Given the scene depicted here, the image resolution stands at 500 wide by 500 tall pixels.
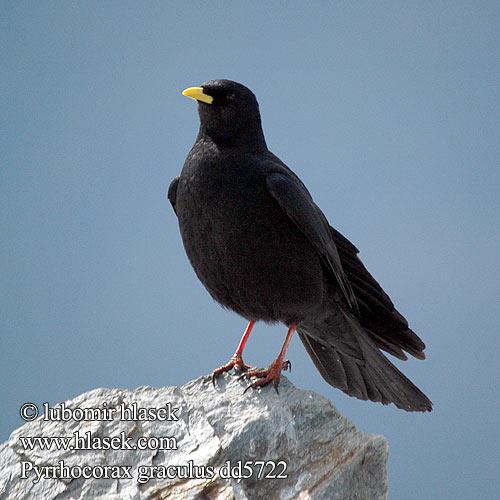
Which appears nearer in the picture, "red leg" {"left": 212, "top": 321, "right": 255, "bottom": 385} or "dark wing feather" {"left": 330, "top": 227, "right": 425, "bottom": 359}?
"red leg" {"left": 212, "top": 321, "right": 255, "bottom": 385}

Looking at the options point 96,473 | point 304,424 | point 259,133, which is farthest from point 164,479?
point 259,133

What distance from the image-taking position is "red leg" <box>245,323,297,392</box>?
14.4ft

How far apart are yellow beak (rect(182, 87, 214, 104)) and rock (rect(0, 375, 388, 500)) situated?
213cm

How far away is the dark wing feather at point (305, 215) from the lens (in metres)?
4.31

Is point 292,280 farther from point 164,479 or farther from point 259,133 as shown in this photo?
point 164,479

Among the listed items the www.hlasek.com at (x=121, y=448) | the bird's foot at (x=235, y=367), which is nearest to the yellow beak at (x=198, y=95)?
the bird's foot at (x=235, y=367)

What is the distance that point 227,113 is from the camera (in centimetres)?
466

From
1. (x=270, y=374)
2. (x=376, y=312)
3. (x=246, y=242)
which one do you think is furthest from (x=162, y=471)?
(x=376, y=312)

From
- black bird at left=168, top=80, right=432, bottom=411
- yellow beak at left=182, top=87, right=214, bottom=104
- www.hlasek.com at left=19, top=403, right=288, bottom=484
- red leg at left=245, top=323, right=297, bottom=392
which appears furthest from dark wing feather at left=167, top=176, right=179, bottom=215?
www.hlasek.com at left=19, top=403, right=288, bottom=484

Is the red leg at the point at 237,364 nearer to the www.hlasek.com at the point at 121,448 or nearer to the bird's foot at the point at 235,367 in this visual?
the bird's foot at the point at 235,367

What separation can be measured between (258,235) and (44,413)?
190 cm

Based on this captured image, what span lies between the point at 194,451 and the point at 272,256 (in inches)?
54.7

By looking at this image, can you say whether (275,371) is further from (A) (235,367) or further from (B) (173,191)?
(B) (173,191)

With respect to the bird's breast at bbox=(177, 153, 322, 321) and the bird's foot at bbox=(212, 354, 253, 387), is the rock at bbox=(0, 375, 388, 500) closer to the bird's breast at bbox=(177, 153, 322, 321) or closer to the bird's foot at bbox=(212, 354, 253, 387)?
the bird's foot at bbox=(212, 354, 253, 387)
